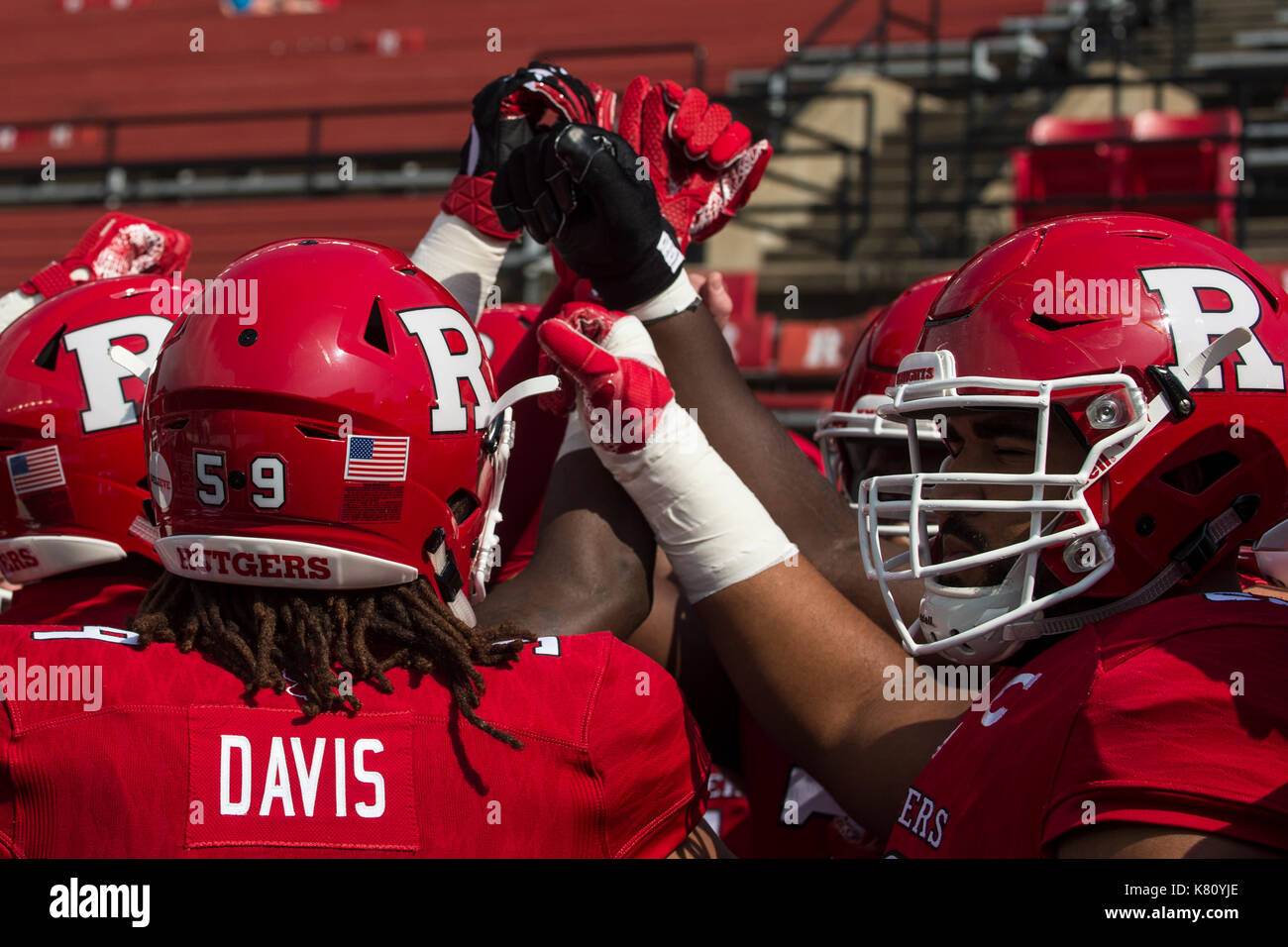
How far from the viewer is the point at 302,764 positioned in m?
1.63

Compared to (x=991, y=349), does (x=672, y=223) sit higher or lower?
higher

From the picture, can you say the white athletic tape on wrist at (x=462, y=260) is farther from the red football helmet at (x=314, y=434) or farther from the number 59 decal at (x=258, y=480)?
the number 59 decal at (x=258, y=480)

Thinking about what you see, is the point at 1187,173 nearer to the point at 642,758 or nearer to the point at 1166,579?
the point at 1166,579

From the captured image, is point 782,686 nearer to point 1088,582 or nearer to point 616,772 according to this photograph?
point 616,772

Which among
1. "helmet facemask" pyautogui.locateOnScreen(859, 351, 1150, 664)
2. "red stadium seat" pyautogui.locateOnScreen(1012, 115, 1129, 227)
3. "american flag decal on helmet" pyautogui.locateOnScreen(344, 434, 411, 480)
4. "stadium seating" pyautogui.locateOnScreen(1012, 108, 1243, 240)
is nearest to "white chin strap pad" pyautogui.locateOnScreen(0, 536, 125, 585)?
"american flag decal on helmet" pyautogui.locateOnScreen(344, 434, 411, 480)

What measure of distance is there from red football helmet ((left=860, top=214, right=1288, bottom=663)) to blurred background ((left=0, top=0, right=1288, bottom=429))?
4855mm

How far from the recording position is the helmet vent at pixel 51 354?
2.14 m

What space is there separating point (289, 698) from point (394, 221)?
9.00 metres

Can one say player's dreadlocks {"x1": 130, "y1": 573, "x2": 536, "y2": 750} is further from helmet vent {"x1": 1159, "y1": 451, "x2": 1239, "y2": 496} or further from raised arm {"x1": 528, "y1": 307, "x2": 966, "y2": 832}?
helmet vent {"x1": 1159, "y1": 451, "x2": 1239, "y2": 496}

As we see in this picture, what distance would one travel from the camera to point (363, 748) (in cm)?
165

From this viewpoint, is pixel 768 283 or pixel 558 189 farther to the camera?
pixel 768 283

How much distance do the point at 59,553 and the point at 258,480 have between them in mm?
562
